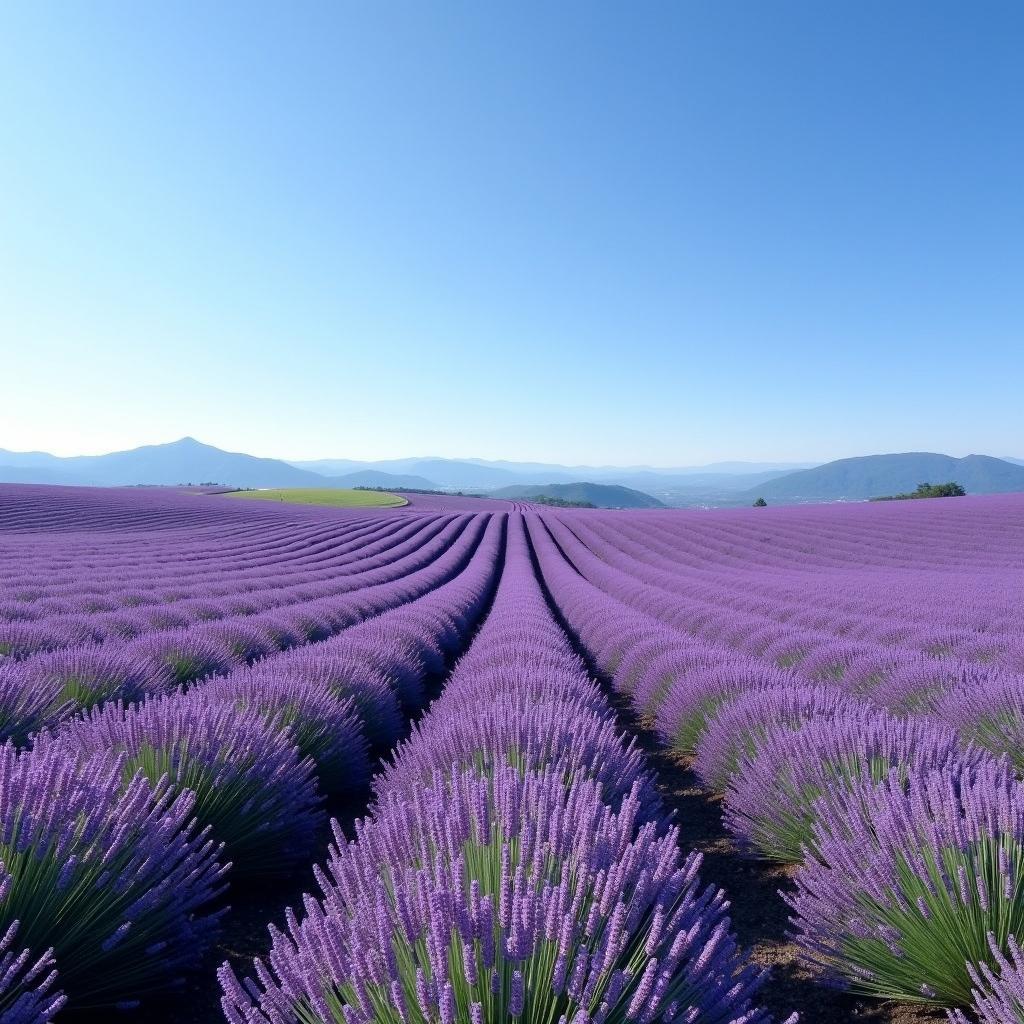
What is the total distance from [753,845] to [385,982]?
2412 mm

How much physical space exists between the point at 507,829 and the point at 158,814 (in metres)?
1.34

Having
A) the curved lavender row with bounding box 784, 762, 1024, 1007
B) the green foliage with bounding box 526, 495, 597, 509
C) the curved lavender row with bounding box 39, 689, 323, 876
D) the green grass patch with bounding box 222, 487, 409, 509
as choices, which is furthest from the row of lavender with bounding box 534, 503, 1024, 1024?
the green foliage with bounding box 526, 495, 597, 509

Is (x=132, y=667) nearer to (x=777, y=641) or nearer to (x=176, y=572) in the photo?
(x=777, y=641)

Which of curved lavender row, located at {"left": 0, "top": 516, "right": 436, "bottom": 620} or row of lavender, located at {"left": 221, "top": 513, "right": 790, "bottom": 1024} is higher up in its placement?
row of lavender, located at {"left": 221, "top": 513, "right": 790, "bottom": 1024}

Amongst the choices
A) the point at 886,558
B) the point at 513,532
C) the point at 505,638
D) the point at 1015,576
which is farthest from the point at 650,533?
the point at 505,638

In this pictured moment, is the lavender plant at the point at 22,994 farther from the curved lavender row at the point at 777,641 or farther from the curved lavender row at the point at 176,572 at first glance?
the curved lavender row at the point at 176,572

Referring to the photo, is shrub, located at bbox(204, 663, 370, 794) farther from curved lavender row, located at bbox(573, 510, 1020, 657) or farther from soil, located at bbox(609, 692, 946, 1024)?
curved lavender row, located at bbox(573, 510, 1020, 657)

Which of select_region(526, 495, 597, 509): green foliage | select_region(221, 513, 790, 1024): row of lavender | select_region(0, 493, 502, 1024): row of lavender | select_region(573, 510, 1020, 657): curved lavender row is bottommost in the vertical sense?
select_region(526, 495, 597, 509): green foliage

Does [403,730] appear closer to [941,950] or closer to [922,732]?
[922,732]

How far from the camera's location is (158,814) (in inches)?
86.4

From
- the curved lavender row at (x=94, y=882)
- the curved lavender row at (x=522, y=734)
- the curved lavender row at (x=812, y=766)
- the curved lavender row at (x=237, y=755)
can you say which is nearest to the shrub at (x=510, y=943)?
the curved lavender row at (x=522, y=734)

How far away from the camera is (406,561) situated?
1658cm

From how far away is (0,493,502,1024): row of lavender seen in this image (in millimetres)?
1661

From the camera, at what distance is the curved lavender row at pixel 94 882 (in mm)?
1657
